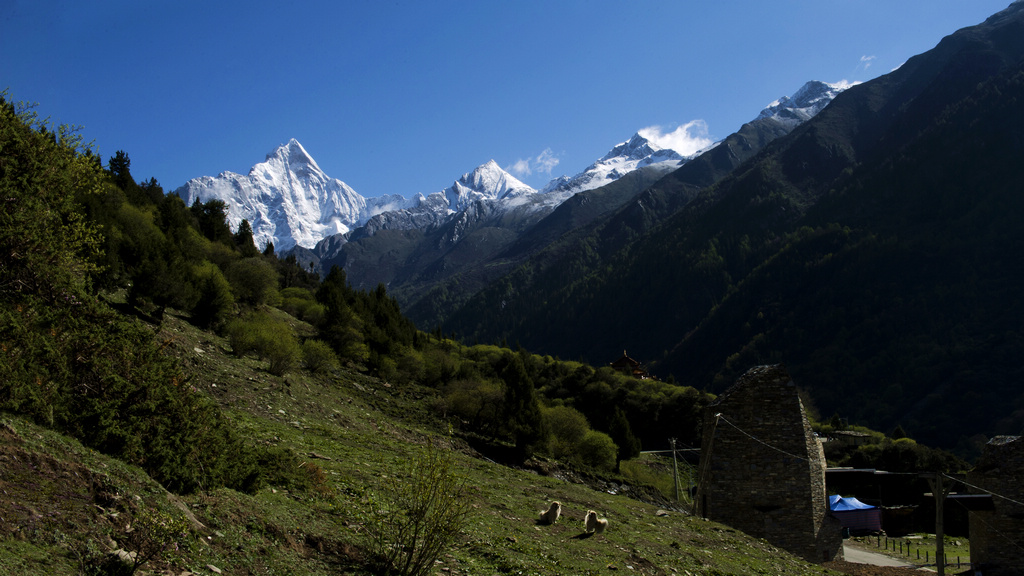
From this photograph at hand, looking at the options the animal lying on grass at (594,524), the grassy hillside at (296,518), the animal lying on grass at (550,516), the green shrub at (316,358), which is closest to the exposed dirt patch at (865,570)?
the grassy hillside at (296,518)

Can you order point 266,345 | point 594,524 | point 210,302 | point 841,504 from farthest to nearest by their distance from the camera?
1. point 210,302
2. point 841,504
3. point 266,345
4. point 594,524

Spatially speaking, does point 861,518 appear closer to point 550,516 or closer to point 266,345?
point 550,516

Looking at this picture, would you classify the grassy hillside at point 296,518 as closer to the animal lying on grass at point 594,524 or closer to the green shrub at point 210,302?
the animal lying on grass at point 594,524

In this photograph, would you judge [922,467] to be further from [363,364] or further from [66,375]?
[66,375]

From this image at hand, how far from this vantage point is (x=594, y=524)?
14.4 m

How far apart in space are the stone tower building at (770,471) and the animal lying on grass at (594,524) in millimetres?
6577

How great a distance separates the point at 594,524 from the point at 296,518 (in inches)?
290

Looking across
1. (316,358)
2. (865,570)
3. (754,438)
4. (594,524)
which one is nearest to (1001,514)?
(865,570)

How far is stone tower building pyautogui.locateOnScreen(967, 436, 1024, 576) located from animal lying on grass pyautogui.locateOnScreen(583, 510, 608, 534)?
46.5 feet

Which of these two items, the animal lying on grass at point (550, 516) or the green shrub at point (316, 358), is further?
the green shrub at point (316, 358)

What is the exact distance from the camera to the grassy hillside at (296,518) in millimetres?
6699

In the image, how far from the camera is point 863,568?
20141 millimetres

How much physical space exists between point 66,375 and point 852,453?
62.7m

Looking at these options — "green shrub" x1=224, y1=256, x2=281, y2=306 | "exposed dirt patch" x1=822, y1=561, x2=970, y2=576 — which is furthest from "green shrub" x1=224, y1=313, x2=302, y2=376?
"exposed dirt patch" x1=822, y1=561, x2=970, y2=576
